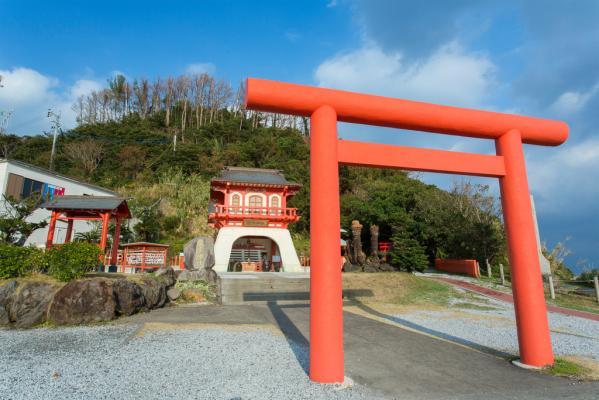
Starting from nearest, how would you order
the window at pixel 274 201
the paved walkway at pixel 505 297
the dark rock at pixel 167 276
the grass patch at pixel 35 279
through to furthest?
the grass patch at pixel 35 279, the paved walkway at pixel 505 297, the dark rock at pixel 167 276, the window at pixel 274 201

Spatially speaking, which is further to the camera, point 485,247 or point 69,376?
point 485,247

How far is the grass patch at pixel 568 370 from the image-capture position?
4141 millimetres

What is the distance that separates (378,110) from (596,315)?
9983mm

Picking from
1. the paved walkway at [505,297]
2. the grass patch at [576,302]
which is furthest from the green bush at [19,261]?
the grass patch at [576,302]

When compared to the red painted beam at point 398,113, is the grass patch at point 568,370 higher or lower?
lower

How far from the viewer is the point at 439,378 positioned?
13.3 ft

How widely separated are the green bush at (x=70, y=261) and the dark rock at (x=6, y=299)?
850mm

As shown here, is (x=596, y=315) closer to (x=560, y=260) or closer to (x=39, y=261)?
(x=560, y=260)

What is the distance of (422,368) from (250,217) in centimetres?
1552

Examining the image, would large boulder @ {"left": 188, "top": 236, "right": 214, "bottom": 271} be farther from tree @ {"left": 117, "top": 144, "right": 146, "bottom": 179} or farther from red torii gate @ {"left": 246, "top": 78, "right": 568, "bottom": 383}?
Result: tree @ {"left": 117, "top": 144, "right": 146, "bottom": 179}

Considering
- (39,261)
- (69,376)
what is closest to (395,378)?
(69,376)

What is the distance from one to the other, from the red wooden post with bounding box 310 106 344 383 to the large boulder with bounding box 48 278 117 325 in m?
5.81

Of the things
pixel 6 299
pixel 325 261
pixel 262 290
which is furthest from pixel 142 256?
pixel 325 261

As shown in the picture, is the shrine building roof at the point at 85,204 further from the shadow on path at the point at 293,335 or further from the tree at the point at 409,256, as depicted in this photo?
the tree at the point at 409,256
